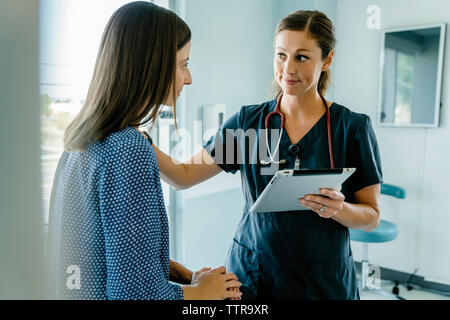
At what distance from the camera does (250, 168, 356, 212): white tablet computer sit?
26.8 inches

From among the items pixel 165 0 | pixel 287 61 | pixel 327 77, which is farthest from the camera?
pixel 165 0

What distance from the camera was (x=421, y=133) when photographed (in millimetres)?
2092

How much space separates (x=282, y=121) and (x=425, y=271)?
170 cm

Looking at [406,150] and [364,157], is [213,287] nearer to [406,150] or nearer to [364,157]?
[364,157]

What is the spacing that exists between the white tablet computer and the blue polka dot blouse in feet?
0.82

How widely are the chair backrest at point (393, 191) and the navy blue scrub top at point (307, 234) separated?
1.28m

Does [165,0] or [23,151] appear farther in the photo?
[165,0]

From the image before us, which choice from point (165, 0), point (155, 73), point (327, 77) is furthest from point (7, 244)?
Result: point (165, 0)

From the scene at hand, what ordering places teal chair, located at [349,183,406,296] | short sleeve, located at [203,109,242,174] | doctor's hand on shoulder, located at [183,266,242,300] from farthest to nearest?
teal chair, located at [349,183,406,296], short sleeve, located at [203,109,242,174], doctor's hand on shoulder, located at [183,266,242,300]

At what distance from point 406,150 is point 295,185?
1.70m

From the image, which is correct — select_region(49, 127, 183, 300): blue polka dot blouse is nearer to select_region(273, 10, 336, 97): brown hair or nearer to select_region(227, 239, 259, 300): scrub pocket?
select_region(227, 239, 259, 300): scrub pocket

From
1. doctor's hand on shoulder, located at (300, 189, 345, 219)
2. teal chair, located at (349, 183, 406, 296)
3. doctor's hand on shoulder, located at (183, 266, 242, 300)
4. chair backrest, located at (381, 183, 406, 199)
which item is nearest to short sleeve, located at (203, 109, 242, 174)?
doctor's hand on shoulder, located at (300, 189, 345, 219)

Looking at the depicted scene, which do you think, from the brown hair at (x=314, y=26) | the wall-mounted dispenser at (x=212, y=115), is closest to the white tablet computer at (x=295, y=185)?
the brown hair at (x=314, y=26)
